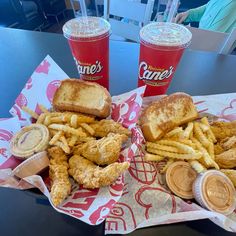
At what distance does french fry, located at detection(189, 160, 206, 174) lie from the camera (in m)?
0.79

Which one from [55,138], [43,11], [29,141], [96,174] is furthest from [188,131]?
[43,11]

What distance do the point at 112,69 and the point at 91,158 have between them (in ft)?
2.50

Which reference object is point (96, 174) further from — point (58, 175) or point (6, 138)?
point (6, 138)

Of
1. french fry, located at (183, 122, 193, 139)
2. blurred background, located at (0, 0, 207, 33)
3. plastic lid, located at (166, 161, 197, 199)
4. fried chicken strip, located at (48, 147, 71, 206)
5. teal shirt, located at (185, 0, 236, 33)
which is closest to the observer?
fried chicken strip, located at (48, 147, 71, 206)

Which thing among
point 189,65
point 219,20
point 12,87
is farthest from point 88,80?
point 219,20

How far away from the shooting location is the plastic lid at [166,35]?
920mm

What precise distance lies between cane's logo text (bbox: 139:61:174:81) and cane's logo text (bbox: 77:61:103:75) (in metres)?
0.20

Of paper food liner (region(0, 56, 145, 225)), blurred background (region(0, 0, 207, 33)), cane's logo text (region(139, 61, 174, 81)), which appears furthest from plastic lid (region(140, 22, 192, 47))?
blurred background (region(0, 0, 207, 33))

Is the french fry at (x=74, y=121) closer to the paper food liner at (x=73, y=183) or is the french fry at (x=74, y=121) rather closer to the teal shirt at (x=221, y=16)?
the paper food liner at (x=73, y=183)

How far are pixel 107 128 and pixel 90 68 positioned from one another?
32 centimetres

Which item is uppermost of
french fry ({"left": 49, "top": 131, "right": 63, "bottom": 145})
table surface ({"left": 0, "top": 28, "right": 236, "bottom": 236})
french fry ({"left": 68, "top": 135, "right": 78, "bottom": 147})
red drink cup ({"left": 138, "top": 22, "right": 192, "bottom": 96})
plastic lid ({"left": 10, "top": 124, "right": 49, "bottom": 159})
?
red drink cup ({"left": 138, "top": 22, "right": 192, "bottom": 96})

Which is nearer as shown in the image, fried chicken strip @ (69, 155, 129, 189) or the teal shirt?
fried chicken strip @ (69, 155, 129, 189)

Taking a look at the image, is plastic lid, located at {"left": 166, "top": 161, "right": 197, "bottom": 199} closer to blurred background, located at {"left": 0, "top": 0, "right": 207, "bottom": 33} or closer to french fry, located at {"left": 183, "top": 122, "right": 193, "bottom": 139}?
french fry, located at {"left": 183, "top": 122, "right": 193, "bottom": 139}

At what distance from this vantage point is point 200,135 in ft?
2.93
